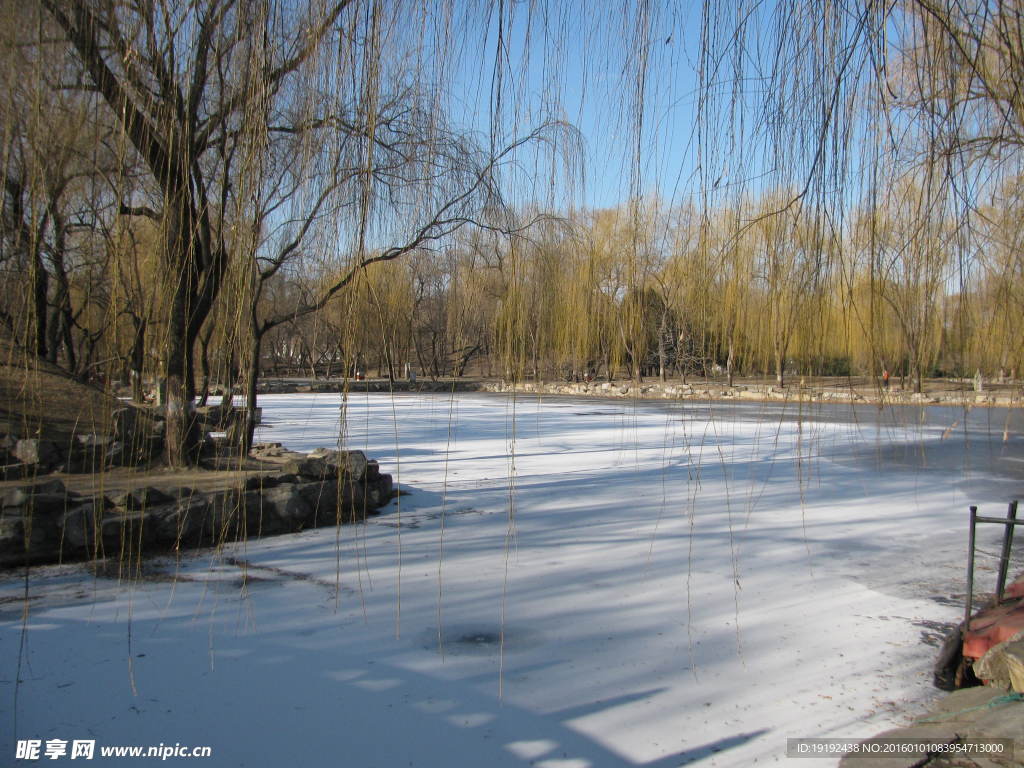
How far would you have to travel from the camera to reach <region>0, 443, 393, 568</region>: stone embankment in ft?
11.9

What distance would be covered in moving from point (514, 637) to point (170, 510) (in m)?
2.44

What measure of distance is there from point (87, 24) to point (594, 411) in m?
14.3

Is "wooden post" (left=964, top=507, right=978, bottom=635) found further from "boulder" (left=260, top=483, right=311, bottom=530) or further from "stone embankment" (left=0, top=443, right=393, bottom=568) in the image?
"boulder" (left=260, top=483, right=311, bottom=530)

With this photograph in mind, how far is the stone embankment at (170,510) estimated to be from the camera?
361 centimetres

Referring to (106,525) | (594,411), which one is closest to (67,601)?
(106,525)

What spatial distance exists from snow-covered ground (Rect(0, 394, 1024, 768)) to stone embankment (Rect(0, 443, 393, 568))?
224 mm

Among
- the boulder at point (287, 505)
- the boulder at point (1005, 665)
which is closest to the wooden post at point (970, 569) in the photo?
the boulder at point (1005, 665)

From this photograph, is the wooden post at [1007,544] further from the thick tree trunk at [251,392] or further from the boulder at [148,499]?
the boulder at [148,499]

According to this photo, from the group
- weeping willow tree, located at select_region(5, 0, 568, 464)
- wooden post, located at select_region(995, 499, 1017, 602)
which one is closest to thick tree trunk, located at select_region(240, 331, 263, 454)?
weeping willow tree, located at select_region(5, 0, 568, 464)

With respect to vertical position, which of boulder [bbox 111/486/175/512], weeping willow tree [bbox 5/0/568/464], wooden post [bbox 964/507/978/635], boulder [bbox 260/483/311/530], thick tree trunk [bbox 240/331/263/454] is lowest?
boulder [bbox 260/483/311/530]

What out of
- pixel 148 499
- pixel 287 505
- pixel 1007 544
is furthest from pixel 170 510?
pixel 1007 544

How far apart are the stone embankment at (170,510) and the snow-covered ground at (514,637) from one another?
224 millimetres

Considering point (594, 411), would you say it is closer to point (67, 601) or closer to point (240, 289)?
point (67, 601)

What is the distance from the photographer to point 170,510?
4102 millimetres
